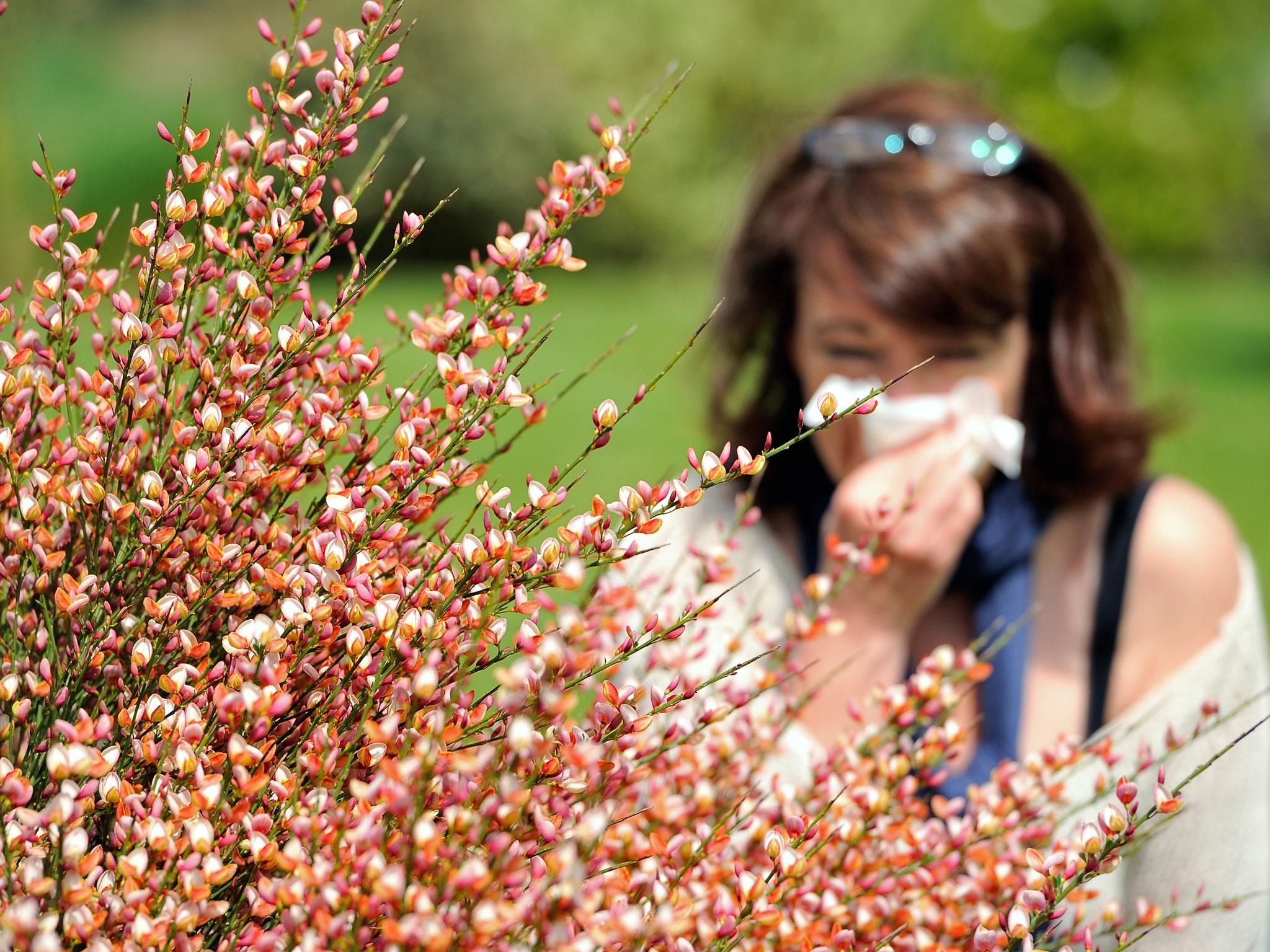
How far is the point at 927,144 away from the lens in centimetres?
214

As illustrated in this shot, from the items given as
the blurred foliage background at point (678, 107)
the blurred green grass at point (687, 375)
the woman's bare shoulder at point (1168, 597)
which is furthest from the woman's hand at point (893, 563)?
the blurred foliage background at point (678, 107)

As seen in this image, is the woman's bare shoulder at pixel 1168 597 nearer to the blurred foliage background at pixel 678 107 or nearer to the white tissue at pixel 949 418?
the white tissue at pixel 949 418

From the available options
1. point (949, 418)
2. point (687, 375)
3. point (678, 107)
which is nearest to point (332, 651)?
point (949, 418)

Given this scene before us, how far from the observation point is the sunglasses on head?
6.98ft

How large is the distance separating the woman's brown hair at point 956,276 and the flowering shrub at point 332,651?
3.94ft

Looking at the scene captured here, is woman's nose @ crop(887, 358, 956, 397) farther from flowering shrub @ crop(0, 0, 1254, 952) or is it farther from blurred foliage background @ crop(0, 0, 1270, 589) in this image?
blurred foliage background @ crop(0, 0, 1270, 589)

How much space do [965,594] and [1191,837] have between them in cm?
61

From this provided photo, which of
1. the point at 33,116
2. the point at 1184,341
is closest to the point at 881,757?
the point at 1184,341

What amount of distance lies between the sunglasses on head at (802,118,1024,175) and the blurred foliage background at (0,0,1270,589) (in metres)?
8.34

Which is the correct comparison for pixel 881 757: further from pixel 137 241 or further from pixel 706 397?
pixel 706 397

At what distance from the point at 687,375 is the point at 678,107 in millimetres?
19249

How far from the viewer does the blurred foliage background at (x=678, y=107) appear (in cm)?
1427

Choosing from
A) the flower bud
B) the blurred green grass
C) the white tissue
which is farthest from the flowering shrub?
the white tissue

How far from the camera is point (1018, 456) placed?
2.17 m
